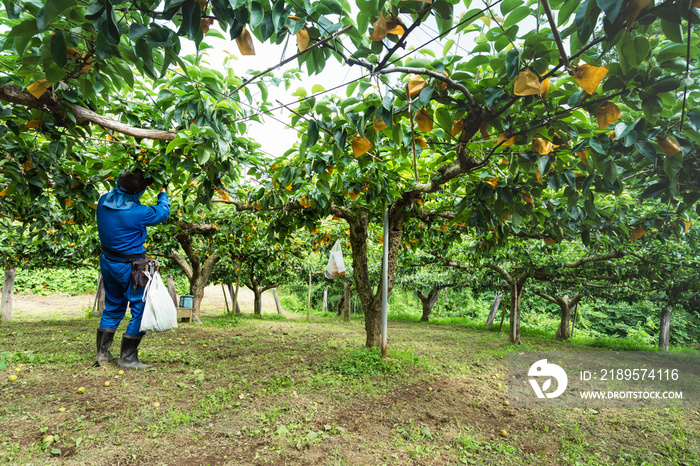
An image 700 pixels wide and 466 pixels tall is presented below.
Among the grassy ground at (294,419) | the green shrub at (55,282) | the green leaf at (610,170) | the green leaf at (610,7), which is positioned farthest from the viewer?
the green shrub at (55,282)

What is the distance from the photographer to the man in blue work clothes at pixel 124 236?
3039 mm

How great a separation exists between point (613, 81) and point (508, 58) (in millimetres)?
405

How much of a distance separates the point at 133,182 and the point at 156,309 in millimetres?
1139

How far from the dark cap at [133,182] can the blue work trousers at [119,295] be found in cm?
66

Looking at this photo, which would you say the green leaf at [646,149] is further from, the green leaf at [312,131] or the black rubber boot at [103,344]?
the black rubber boot at [103,344]

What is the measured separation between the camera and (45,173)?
283 cm

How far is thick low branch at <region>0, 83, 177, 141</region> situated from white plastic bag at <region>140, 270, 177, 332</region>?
1427 millimetres

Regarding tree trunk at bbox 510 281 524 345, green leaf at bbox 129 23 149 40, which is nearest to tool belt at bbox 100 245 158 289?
green leaf at bbox 129 23 149 40

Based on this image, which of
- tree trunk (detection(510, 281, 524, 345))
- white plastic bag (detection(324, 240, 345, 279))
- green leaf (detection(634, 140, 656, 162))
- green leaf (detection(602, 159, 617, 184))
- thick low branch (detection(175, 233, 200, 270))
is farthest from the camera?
tree trunk (detection(510, 281, 524, 345))

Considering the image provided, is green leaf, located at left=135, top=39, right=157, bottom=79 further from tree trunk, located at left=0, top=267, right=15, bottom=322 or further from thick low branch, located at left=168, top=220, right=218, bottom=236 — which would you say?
tree trunk, located at left=0, top=267, right=15, bottom=322

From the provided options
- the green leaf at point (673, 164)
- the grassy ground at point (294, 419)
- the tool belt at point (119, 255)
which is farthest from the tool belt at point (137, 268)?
the green leaf at point (673, 164)

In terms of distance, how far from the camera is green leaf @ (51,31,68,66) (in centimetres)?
116

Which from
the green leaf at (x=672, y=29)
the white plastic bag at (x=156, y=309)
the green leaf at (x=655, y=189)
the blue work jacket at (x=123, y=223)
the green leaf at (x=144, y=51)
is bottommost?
the white plastic bag at (x=156, y=309)

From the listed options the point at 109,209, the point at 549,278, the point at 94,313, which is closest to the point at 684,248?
the point at 549,278
